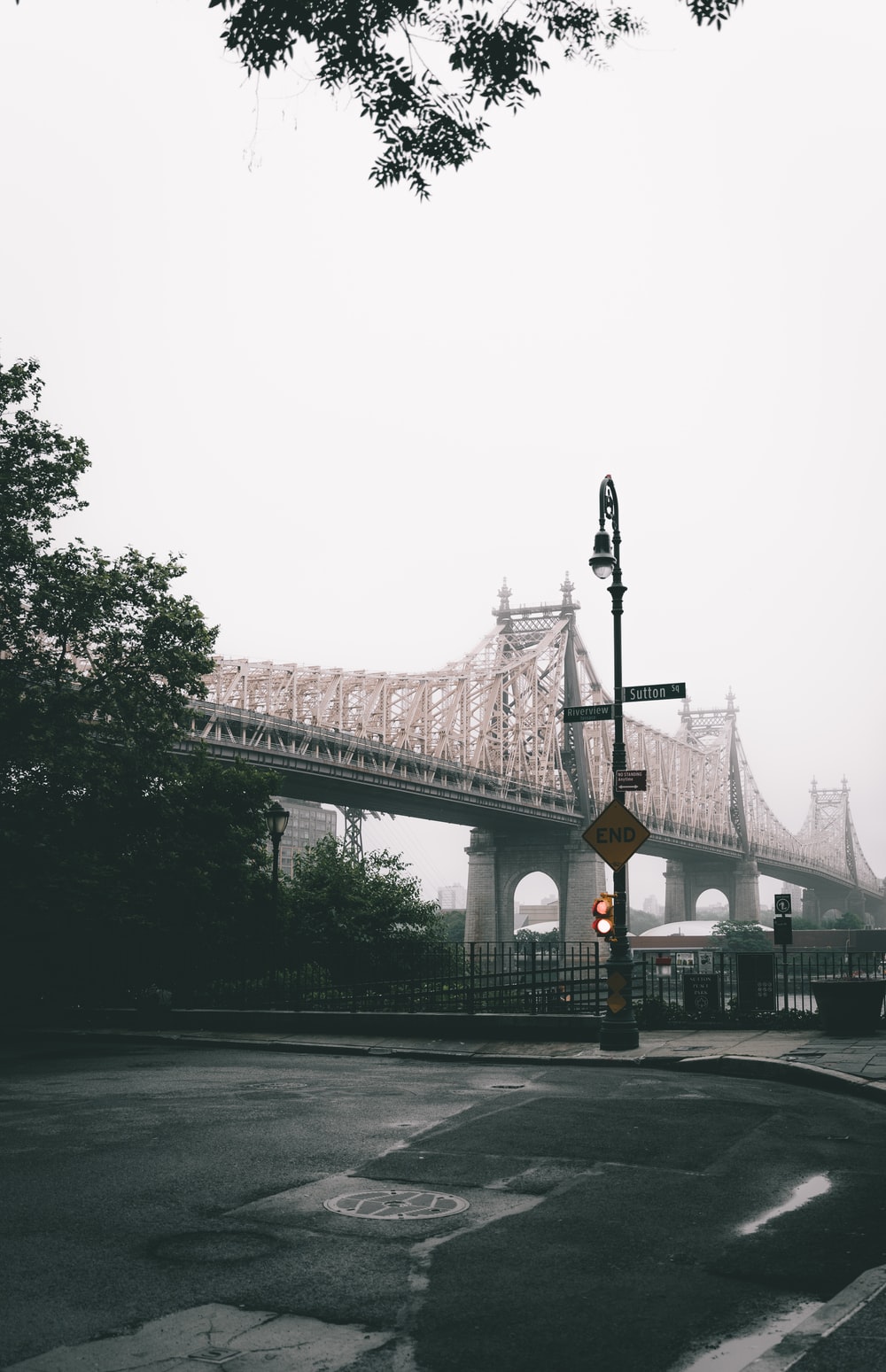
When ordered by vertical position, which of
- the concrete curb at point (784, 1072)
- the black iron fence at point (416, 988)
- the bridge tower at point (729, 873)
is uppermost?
the bridge tower at point (729, 873)

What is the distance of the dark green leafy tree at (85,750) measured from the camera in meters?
23.0

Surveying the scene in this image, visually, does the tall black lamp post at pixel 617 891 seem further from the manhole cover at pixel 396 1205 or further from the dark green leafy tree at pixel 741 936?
the dark green leafy tree at pixel 741 936

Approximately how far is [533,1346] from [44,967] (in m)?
20.8

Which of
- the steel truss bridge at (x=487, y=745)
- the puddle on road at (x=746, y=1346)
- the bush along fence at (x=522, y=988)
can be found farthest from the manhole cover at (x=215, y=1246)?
the steel truss bridge at (x=487, y=745)

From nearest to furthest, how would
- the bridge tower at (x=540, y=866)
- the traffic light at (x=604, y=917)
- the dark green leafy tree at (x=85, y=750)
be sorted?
the traffic light at (x=604, y=917) < the dark green leafy tree at (x=85, y=750) < the bridge tower at (x=540, y=866)

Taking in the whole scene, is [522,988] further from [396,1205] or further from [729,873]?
[729,873]

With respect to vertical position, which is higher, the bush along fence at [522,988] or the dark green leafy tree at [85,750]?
the dark green leafy tree at [85,750]

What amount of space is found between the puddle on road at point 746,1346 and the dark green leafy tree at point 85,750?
62.8 feet

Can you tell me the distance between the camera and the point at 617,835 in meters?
16.7

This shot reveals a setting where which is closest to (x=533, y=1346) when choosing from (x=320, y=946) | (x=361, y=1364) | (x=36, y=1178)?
(x=361, y=1364)

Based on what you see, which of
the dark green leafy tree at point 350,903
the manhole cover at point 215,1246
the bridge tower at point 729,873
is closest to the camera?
the manhole cover at point 215,1246

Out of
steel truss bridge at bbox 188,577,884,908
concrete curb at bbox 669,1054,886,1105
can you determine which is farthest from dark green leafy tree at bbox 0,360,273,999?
steel truss bridge at bbox 188,577,884,908

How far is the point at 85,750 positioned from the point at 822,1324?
20058 mm

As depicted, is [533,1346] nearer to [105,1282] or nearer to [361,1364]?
[361,1364]
